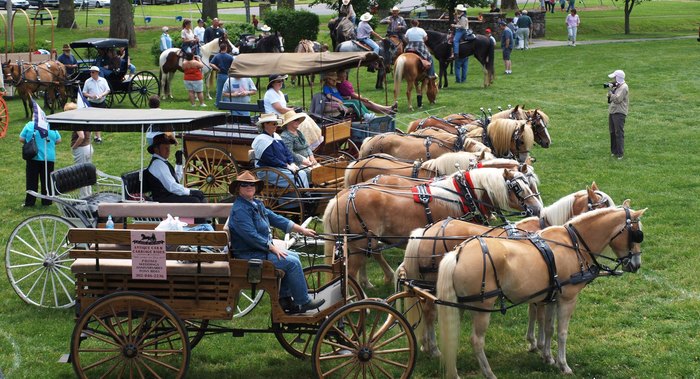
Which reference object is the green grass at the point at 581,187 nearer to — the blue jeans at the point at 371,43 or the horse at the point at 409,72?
the horse at the point at 409,72

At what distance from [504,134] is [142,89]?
583 inches

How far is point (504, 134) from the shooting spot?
1484 centimetres

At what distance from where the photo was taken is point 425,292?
8.72 metres

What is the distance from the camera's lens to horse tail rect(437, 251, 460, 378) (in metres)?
8.38

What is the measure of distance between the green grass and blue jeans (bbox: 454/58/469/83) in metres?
0.31

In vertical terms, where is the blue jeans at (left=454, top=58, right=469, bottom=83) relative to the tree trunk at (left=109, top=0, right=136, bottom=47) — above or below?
below

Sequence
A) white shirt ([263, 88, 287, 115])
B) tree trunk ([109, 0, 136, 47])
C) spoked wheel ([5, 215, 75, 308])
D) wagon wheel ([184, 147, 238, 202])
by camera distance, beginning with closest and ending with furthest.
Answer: spoked wheel ([5, 215, 75, 308]), wagon wheel ([184, 147, 238, 202]), white shirt ([263, 88, 287, 115]), tree trunk ([109, 0, 136, 47])

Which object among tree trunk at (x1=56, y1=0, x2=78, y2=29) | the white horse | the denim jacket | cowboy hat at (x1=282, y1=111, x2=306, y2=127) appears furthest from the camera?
tree trunk at (x1=56, y1=0, x2=78, y2=29)

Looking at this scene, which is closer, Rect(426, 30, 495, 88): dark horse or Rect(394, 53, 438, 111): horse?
Rect(394, 53, 438, 111): horse

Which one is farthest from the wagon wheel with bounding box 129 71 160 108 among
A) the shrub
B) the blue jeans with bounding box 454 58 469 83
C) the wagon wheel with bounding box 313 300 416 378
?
the wagon wheel with bounding box 313 300 416 378

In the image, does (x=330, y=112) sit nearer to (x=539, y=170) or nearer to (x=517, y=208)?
(x=539, y=170)

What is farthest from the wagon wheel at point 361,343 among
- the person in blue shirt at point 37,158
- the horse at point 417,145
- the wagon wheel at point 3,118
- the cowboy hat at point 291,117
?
the wagon wheel at point 3,118

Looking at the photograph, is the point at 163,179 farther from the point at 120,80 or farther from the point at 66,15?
the point at 66,15

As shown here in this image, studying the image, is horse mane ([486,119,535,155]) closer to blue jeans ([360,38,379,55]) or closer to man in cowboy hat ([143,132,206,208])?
man in cowboy hat ([143,132,206,208])
